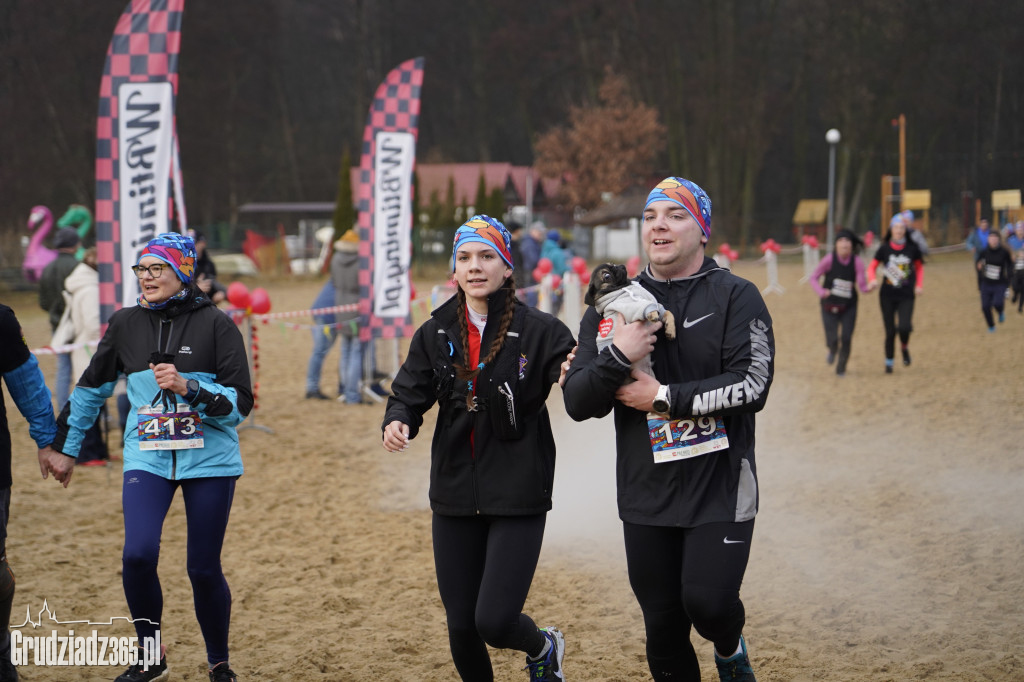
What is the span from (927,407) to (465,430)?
860 centimetres

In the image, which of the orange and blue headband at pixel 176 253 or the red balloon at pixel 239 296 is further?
the red balloon at pixel 239 296

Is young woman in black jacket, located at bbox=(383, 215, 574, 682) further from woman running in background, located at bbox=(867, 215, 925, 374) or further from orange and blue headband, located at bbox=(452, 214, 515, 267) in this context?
woman running in background, located at bbox=(867, 215, 925, 374)

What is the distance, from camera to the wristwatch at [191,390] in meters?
4.22

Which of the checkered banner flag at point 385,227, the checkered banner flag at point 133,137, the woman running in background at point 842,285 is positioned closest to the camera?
the checkered banner flag at point 133,137

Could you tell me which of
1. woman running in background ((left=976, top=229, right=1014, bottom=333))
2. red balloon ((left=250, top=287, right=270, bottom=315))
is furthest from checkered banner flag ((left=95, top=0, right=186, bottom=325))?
woman running in background ((left=976, top=229, right=1014, bottom=333))

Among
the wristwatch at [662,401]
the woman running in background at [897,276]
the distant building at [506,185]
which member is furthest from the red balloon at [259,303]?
the distant building at [506,185]

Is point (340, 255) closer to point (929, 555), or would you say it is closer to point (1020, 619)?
point (929, 555)

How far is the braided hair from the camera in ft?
12.5

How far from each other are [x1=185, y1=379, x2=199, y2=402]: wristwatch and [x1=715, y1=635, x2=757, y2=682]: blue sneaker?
7.51 feet

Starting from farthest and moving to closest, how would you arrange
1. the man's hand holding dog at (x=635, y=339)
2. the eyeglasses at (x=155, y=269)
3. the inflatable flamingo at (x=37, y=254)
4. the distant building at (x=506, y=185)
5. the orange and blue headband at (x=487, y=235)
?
the distant building at (x=506, y=185)
the inflatable flamingo at (x=37, y=254)
the eyeglasses at (x=155, y=269)
the orange and blue headband at (x=487, y=235)
the man's hand holding dog at (x=635, y=339)

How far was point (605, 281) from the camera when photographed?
143 inches

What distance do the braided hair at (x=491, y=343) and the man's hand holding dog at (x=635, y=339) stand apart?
1.75ft

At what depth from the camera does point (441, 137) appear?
68.2 metres

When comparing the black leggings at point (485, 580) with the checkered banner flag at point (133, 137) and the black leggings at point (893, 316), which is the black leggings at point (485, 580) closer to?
the checkered banner flag at point (133, 137)
